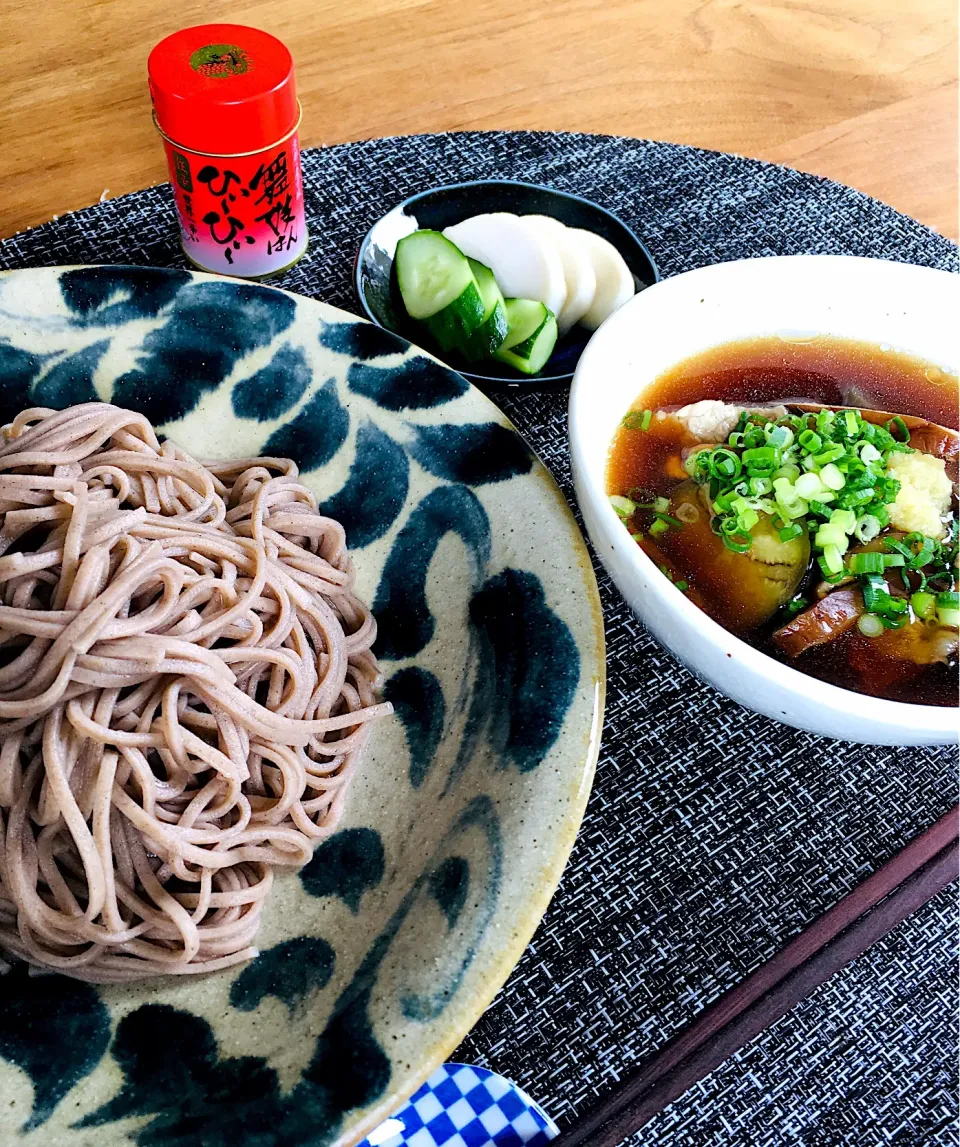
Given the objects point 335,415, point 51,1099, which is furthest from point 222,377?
point 51,1099

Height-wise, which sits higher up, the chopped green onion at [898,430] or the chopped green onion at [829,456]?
the chopped green onion at [829,456]

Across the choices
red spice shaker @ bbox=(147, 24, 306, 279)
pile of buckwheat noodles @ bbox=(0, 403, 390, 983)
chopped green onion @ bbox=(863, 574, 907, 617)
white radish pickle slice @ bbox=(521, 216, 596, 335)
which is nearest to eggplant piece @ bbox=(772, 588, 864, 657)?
chopped green onion @ bbox=(863, 574, 907, 617)

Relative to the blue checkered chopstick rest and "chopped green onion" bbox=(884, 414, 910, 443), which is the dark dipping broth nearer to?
"chopped green onion" bbox=(884, 414, 910, 443)

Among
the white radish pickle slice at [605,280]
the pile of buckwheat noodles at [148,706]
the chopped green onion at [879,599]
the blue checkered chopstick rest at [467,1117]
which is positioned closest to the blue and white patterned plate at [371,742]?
the pile of buckwheat noodles at [148,706]

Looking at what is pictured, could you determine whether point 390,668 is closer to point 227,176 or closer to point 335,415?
point 335,415

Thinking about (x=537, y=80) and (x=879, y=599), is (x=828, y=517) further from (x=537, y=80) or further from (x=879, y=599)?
(x=537, y=80)

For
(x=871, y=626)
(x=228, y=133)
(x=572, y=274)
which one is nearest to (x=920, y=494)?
(x=871, y=626)

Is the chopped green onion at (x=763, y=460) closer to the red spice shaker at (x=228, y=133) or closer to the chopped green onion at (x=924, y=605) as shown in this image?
the chopped green onion at (x=924, y=605)
